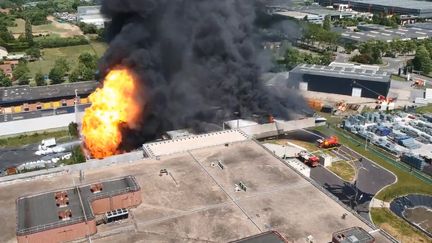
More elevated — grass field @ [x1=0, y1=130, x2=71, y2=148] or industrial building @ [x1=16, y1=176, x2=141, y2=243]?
industrial building @ [x1=16, y1=176, x2=141, y2=243]

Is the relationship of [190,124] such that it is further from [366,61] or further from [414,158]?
[366,61]

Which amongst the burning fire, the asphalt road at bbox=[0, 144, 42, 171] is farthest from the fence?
the asphalt road at bbox=[0, 144, 42, 171]

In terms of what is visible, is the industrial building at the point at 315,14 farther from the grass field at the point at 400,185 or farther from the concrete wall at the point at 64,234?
the concrete wall at the point at 64,234

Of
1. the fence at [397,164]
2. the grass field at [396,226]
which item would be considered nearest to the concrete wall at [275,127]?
the fence at [397,164]

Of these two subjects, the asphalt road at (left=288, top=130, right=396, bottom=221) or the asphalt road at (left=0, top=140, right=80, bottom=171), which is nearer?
the asphalt road at (left=288, top=130, right=396, bottom=221)

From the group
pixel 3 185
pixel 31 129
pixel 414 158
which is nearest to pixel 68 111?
pixel 31 129

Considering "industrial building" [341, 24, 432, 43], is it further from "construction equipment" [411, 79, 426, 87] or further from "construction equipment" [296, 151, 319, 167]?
"construction equipment" [296, 151, 319, 167]
